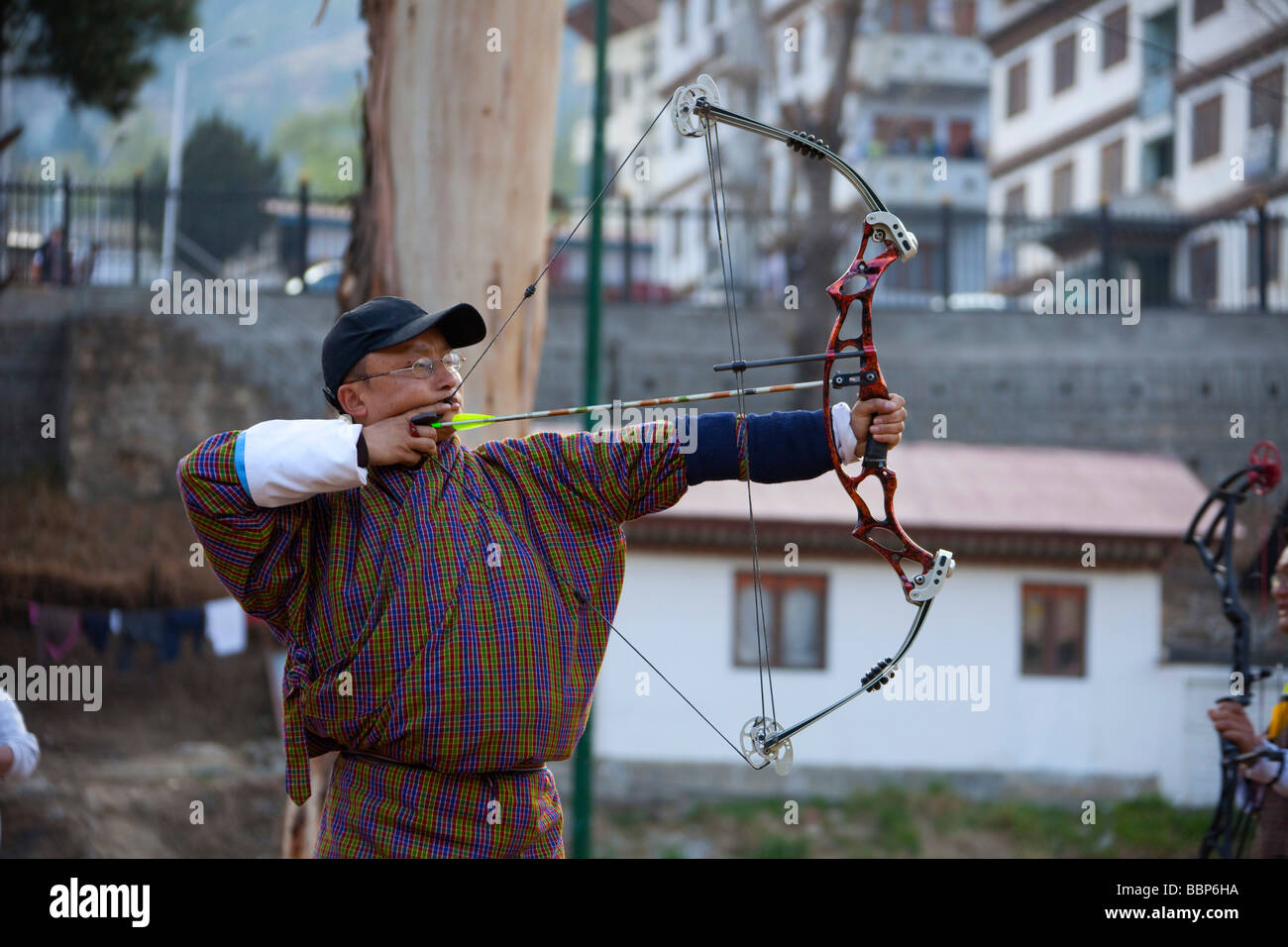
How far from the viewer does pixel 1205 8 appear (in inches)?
679

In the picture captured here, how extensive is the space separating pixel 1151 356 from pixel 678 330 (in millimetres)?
4584

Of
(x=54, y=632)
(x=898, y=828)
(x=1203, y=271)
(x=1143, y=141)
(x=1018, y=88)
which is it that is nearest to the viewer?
(x=54, y=632)

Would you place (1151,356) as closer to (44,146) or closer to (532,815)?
(44,146)

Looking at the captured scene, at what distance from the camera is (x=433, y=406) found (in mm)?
2408

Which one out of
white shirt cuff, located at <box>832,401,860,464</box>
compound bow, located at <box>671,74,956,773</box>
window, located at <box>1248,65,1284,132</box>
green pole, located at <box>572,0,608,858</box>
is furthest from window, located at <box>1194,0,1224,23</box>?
white shirt cuff, located at <box>832,401,860,464</box>

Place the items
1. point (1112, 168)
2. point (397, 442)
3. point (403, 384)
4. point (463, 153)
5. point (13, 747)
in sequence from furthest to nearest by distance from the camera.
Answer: point (1112, 168) < point (463, 153) < point (13, 747) < point (403, 384) < point (397, 442)

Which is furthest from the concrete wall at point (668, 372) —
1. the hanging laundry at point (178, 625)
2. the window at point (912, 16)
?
the window at point (912, 16)

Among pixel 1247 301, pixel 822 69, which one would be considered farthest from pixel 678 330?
pixel 822 69

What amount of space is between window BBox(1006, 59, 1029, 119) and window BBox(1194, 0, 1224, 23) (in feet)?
24.3

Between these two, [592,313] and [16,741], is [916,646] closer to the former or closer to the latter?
[592,313]

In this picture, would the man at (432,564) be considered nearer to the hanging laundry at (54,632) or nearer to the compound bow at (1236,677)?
the compound bow at (1236,677)

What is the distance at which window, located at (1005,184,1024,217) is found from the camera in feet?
86.6

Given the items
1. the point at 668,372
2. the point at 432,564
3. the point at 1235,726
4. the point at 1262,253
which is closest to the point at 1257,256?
the point at 1262,253

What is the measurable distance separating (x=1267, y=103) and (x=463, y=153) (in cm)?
1266
